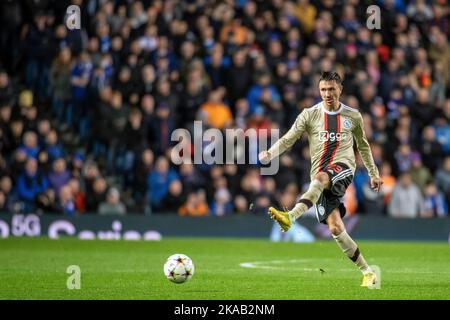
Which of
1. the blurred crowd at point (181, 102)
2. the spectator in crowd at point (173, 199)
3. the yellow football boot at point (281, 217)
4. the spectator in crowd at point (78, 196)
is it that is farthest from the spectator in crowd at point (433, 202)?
the yellow football boot at point (281, 217)

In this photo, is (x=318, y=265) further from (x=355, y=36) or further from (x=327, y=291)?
(x=355, y=36)

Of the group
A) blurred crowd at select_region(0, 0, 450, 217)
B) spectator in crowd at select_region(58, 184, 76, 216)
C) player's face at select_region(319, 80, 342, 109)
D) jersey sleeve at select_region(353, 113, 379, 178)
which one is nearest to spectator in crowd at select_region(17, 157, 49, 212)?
blurred crowd at select_region(0, 0, 450, 217)

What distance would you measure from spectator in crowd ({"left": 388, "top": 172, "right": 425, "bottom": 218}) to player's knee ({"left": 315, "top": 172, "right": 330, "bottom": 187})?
1027cm

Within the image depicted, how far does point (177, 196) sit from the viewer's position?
824 inches

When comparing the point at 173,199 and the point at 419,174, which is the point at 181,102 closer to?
the point at 173,199

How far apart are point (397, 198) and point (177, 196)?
4.57 meters

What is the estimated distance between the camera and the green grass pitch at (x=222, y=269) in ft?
36.0

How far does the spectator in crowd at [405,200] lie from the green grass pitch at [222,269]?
120 cm

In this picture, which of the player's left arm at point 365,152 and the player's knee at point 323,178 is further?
the player's left arm at point 365,152

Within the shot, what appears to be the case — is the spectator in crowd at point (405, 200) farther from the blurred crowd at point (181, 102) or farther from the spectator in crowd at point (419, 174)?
the spectator in crowd at point (419, 174)

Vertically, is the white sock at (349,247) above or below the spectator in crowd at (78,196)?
below
